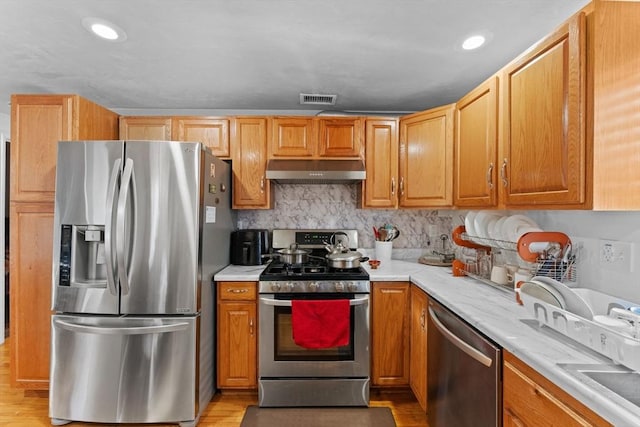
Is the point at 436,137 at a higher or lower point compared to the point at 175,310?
higher

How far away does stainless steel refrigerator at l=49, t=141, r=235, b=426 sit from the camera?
75.2 inches

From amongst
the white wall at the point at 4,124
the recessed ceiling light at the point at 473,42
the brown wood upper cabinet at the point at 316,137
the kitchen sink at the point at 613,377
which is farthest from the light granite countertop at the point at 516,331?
the white wall at the point at 4,124

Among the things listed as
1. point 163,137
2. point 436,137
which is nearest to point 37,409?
point 163,137

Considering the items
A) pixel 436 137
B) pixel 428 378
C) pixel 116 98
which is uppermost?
pixel 116 98

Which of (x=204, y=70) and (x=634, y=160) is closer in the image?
(x=634, y=160)

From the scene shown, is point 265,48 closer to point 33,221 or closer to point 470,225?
point 470,225

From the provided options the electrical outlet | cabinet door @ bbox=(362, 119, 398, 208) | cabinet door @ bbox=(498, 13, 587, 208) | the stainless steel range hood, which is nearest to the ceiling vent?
cabinet door @ bbox=(362, 119, 398, 208)

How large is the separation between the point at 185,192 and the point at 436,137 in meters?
1.87

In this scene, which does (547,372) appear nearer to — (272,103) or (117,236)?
(117,236)

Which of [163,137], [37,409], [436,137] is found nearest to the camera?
[37,409]

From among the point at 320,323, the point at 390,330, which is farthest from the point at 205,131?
the point at 390,330

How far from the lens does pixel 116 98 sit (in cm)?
275

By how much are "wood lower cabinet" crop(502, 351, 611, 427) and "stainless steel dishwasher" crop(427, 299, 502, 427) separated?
0.15 ft

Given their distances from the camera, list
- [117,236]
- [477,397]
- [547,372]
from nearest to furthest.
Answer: [547,372], [477,397], [117,236]
